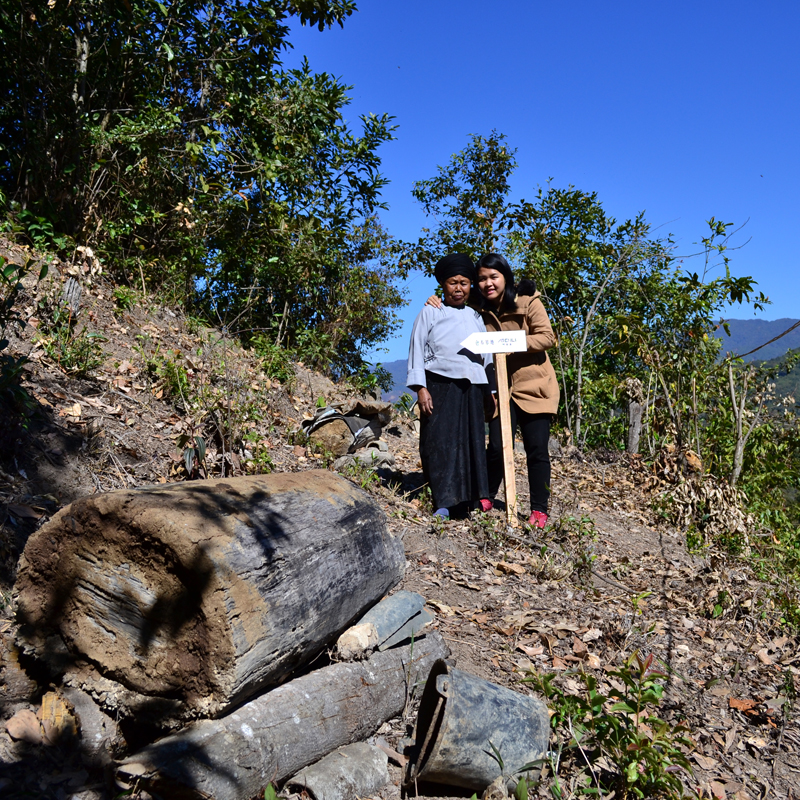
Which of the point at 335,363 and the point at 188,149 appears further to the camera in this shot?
the point at 335,363

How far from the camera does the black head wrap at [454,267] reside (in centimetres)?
499

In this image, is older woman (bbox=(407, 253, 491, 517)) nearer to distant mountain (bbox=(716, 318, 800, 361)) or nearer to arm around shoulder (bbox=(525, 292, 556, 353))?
arm around shoulder (bbox=(525, 292, 556, 353))

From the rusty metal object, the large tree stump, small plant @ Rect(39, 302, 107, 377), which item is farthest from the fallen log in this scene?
small plant @ Rect(39, 302, 107, 377)

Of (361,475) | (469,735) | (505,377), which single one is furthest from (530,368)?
(469,735)

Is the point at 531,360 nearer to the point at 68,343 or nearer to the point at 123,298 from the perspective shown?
the point at 68,343

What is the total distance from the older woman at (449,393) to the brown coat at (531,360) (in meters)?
0.30

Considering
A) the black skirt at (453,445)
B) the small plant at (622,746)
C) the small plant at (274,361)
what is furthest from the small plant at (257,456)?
the small plant at (622,746)

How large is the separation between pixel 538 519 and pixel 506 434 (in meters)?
0.68

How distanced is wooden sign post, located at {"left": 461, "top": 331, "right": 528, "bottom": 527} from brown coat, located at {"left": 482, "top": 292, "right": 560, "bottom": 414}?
12 cm

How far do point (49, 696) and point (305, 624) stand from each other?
94cm

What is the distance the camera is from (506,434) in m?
5.11

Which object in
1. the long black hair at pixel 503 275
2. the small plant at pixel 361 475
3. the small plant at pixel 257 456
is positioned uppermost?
the long black hair at pixel 503 275

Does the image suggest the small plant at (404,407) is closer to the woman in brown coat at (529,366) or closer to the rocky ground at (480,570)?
the rocky ground at (480,570)

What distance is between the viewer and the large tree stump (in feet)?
7.11
